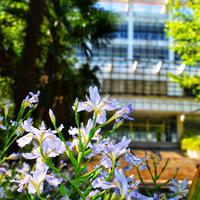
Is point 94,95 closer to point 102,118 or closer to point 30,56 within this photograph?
point 102,118

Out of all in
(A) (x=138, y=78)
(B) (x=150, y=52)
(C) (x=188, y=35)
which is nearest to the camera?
(C) (x=188, y=35)

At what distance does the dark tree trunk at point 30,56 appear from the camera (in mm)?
8867

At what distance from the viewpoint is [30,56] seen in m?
9.43

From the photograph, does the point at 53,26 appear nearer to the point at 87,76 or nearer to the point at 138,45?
the point at 87,76

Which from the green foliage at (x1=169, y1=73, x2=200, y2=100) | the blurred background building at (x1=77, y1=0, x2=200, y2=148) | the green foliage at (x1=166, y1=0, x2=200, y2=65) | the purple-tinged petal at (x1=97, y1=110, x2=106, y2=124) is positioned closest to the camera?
the purple-tinged petal at (x1=97, y1=110, x2=106, y2=124)

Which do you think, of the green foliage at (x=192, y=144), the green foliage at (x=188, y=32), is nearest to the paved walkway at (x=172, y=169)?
the green foliage at (x=188, y=32)

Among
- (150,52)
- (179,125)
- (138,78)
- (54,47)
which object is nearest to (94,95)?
(54,47)

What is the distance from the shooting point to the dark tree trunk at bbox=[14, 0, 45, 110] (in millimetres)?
8867

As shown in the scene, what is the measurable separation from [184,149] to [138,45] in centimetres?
2119

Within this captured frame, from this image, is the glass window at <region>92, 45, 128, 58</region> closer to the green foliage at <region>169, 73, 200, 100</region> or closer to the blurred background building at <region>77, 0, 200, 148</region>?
the blurred background building at <region>77, 0, 200, 148</region>

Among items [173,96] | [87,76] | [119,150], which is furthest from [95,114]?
[173,96]

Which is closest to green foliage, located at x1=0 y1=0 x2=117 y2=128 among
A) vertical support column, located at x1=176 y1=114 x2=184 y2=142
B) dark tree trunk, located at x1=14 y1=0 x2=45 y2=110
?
dark tree trunk, located at x1=14 y1=0 x2=45 y2=110

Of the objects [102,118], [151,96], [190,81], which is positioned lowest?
[151,96]

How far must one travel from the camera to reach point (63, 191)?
1241mm
